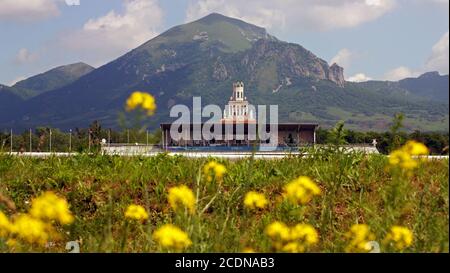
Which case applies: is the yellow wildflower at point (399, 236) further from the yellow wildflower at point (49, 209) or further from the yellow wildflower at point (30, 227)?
the yellow wildflower at point (30, 227)

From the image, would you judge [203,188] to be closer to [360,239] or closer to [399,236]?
[360,239]

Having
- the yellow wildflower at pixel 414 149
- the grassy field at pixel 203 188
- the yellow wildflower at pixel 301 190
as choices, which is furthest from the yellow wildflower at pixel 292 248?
the grassy field at pixel 203 188

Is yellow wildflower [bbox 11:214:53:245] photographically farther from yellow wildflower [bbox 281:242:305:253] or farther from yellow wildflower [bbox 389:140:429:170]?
yellow wildflower [bbox 389:140:429:170]

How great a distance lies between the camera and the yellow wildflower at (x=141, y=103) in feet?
9.70

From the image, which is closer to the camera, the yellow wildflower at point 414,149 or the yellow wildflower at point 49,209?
the yellow wildflower at point 49,209

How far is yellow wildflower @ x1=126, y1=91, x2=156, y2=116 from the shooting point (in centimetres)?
296

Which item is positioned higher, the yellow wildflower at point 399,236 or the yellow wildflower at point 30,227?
the yellow wildflower at point 30,227

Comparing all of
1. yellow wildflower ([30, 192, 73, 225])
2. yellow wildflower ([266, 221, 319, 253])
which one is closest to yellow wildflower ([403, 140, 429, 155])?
yellow wildflower ([266, 221, 319, 253])

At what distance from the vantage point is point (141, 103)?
3002mm
